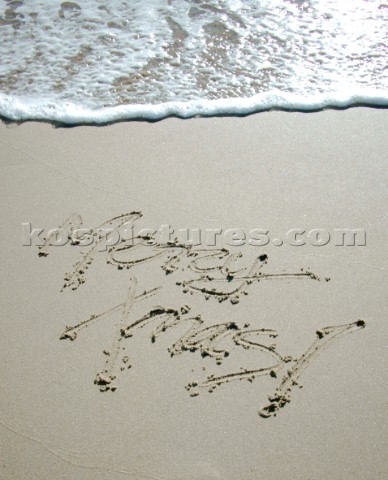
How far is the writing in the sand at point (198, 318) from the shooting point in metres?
2.55

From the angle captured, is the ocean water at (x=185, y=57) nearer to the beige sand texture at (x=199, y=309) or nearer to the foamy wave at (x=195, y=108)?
the foamy wave at (x=195, y=108)

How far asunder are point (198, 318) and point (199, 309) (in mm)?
51

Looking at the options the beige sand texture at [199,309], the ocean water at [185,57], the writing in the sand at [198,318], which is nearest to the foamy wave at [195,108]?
the ocean water at [185,57]

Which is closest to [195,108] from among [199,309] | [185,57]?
[185,57]

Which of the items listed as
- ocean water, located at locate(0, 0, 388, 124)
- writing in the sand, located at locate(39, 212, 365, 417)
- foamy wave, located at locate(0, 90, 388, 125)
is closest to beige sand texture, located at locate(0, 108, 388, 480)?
writing in the sand, located at locate(39, 212, 365, 417)

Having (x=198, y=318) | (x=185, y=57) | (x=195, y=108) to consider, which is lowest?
(x=198, y=318)

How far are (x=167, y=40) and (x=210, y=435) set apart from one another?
3.38 meters

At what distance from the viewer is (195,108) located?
4.04 metres

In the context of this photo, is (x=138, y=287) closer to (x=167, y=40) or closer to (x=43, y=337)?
(x=43, y=337)

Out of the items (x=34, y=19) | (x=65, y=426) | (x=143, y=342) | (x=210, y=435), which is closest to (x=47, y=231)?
(x=143, y=342)

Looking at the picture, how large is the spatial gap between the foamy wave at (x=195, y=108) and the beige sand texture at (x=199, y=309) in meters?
0.11

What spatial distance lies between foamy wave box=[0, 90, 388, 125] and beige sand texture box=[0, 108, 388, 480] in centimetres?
11

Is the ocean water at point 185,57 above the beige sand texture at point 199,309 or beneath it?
above

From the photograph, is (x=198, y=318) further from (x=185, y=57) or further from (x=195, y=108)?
(x=185, y=57)
